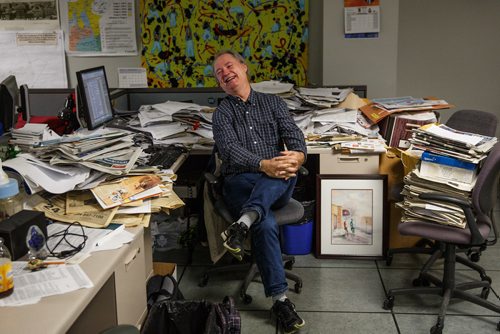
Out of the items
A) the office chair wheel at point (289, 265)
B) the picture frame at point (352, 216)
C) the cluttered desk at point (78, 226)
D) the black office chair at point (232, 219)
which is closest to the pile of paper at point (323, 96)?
the picture frame at point (352, 216)

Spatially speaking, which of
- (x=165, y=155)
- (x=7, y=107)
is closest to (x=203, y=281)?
(x=165, y=155)

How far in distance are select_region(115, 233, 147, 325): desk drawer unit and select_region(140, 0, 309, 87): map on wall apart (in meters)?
3.10

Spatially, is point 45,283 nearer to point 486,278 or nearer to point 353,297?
point 353,297

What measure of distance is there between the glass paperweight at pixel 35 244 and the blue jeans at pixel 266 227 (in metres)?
1.08

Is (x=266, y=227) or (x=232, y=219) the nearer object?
(x=266, y=227)

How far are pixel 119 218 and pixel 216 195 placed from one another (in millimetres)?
954

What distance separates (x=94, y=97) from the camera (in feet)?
10.1

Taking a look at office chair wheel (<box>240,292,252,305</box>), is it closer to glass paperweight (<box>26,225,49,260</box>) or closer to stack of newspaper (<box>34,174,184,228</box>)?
stack of newspaper (<box>34,174,184,228</box>)

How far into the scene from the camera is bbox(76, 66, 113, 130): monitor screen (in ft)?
9.65

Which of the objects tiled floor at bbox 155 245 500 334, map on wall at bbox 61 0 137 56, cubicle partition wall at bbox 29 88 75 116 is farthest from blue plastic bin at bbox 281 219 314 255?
map on wall at bbox 61 0 137 56

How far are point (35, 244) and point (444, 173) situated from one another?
1903 millimetres

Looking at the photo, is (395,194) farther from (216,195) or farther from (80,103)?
(80,103)

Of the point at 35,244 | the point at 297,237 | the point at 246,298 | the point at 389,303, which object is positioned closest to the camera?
the point at 35,244

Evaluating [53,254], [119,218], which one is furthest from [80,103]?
[53,254]
